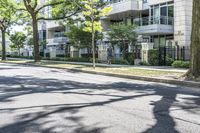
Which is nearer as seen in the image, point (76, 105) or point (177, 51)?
point (76, 105)

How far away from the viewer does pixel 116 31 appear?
35250mm

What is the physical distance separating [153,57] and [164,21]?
7.86 m

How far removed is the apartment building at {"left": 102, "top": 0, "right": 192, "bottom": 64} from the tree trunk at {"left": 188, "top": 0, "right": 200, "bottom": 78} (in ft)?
52.8

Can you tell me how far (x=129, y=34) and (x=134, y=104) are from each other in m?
25.9

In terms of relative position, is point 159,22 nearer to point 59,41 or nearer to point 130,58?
point 130,58

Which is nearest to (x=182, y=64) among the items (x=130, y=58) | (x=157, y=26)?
(x=130, y=58)

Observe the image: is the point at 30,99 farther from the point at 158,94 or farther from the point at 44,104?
the point at 158,94

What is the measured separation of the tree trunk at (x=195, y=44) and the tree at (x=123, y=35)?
18743 millimetres

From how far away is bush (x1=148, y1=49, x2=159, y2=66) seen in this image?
97.8 feet

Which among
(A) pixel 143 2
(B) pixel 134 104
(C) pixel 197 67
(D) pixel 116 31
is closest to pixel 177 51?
(D) pixel 116 31

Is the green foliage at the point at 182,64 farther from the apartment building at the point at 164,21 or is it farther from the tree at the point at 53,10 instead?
the tree at the point at 53,10

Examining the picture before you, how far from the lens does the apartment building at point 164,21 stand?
35156mm

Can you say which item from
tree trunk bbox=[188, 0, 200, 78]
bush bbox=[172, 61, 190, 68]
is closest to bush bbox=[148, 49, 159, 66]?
bush bbox=[172, 61, 190, 68]

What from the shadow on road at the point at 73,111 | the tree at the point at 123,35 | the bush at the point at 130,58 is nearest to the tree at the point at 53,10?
the tree at the point at 123,35
